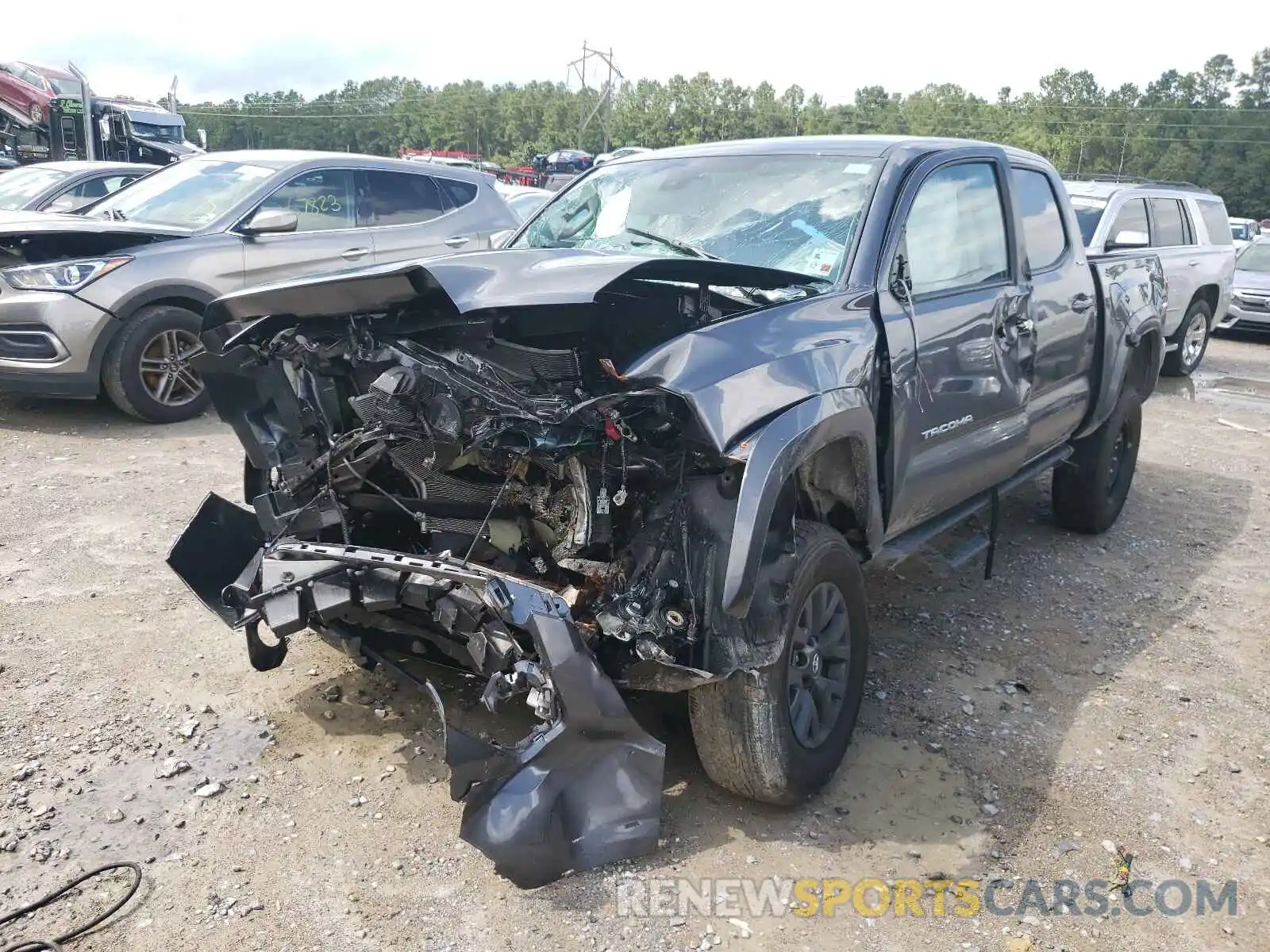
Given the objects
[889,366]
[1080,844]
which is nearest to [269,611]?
[889,366]

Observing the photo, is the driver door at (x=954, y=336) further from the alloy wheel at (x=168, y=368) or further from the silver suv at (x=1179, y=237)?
the silver suv at (x=1179, y=237)

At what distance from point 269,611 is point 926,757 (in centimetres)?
221

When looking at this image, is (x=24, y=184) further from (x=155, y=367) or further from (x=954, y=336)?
(x=954, y=336)

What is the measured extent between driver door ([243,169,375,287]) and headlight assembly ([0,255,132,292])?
38.0 inches

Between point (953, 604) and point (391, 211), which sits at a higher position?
point (391, 211)

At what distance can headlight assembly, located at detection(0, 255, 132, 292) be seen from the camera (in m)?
6.52

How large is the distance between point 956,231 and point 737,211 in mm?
916

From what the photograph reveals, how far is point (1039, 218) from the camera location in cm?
468

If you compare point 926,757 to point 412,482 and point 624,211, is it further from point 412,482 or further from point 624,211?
point 624,211

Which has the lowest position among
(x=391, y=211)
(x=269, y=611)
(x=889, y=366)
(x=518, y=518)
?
(x=269, y=611)

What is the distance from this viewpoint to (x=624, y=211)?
4133mm

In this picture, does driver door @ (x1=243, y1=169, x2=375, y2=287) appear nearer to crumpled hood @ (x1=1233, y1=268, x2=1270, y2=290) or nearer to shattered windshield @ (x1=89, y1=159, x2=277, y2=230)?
shattered windshield @ (x1=89, y1=159, x2=277, y2=230)

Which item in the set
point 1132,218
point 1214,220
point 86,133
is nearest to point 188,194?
point 1132,218

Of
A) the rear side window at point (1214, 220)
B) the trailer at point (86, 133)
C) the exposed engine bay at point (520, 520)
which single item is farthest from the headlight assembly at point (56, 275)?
the trailer at point (86, 133)
